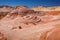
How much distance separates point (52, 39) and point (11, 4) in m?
1.56

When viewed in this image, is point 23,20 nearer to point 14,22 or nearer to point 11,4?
point 14,22

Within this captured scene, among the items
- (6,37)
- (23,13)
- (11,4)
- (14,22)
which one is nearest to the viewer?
(6,37)

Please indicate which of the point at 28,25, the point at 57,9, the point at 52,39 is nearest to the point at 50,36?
the point at 52,39

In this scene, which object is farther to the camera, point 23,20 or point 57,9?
point 57,9

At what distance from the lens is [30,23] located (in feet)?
8.36

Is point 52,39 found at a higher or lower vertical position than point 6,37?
higher

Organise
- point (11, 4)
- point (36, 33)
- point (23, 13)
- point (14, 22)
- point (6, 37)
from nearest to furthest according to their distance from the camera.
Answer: point (36, 33), point (6, 37), point (14, 22), point (23, 13), point (11, 4)

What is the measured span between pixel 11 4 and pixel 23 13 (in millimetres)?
478

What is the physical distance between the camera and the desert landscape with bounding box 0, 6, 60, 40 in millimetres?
2090

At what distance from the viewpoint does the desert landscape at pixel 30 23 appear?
6.86 ft

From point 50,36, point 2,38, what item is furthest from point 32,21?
point 50,36

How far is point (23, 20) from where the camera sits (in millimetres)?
2648

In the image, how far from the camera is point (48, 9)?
9.69 ft

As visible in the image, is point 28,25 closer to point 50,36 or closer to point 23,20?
point 23,20
